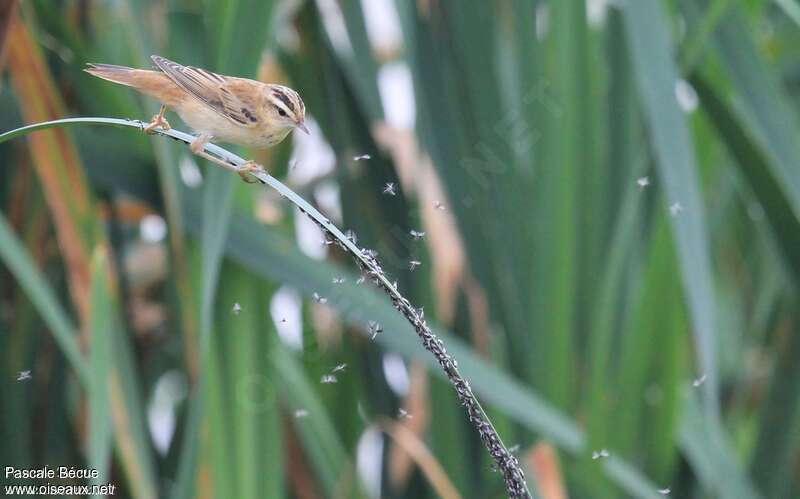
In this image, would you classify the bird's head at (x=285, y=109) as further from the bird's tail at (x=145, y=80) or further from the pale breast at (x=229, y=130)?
the bird's tail at (x=145, y=80)

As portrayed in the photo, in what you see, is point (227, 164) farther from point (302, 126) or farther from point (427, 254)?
point (427, 254)

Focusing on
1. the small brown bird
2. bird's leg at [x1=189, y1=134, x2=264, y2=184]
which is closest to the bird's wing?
the small brown bird

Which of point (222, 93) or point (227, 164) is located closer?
point (227, 164)

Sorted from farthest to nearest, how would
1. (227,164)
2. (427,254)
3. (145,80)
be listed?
(427,254) → (145,80) → (227,164)

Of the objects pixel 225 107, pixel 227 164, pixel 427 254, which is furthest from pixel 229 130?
pixel 427 254

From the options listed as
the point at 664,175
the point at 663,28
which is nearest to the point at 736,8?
the point at 663,28

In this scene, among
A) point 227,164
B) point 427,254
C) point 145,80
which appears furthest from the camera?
point 427,254

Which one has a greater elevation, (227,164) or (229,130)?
(229,130)

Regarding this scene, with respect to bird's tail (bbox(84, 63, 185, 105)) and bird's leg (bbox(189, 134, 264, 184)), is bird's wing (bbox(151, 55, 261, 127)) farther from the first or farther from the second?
bird's leg (bbox(189, 134, 264, 184))
